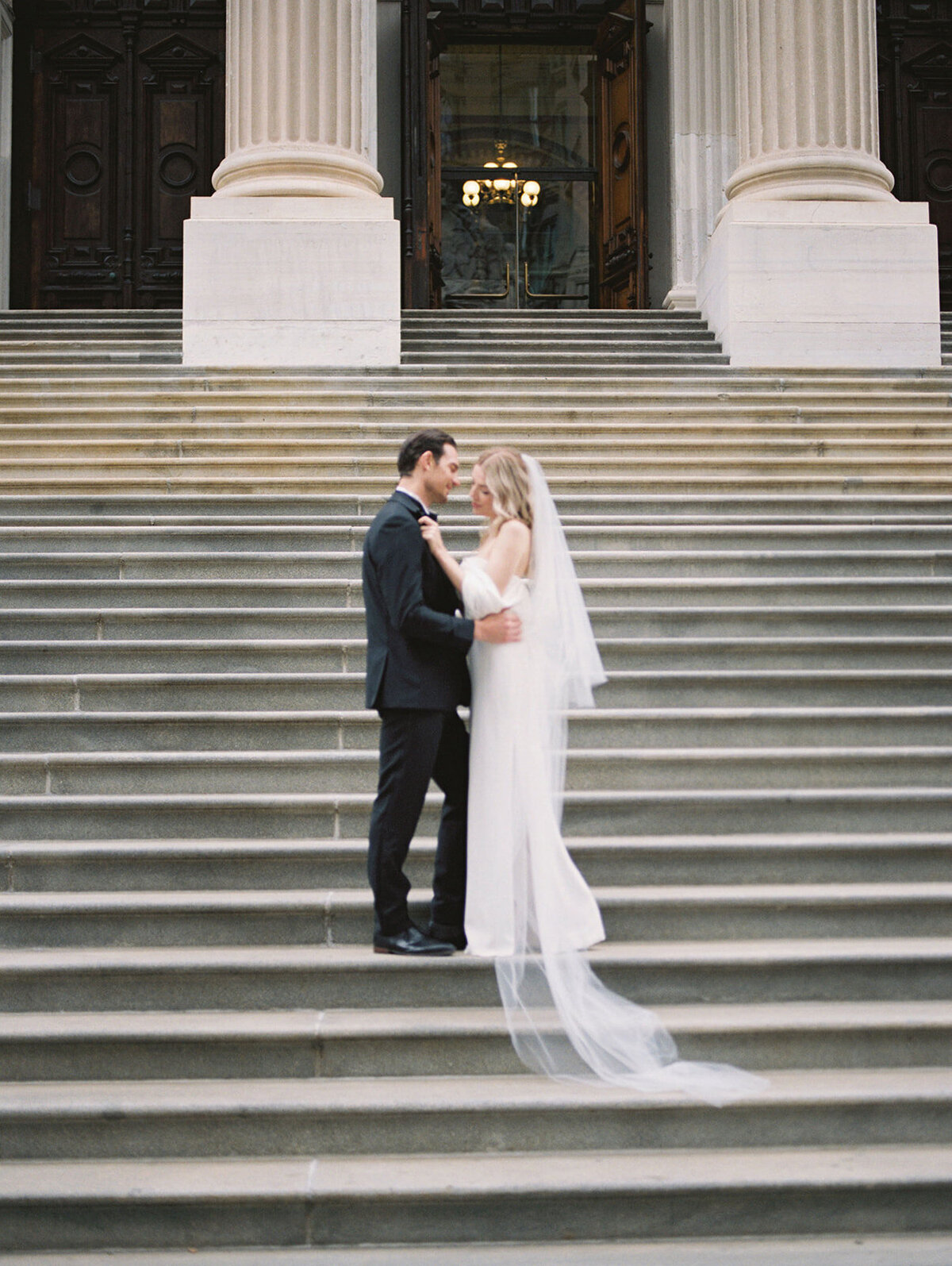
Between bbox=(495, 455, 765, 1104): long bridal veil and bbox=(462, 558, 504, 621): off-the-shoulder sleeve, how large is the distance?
161mm

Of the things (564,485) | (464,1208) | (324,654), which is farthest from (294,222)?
(464,1208)

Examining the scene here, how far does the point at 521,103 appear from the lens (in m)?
17.5

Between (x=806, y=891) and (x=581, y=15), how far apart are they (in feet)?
44.2

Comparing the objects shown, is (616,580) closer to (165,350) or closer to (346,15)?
(165,350)

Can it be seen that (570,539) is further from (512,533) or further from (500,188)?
(500,188)

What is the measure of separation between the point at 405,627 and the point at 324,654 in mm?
1953

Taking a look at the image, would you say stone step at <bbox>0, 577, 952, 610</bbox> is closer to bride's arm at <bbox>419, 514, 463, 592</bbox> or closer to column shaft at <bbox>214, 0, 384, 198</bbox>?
bride's arm at <bbox>419, 514, 463, 592</bbox>

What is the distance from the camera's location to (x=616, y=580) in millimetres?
6465

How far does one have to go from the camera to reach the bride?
3.86 metres

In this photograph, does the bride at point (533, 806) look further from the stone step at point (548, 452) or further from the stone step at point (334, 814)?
the stone step at point (548, 452)

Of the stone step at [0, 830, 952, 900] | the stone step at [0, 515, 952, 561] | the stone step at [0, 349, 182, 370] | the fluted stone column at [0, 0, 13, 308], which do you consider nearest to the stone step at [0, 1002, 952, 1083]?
the stone step at [0, 830, 952, 900]

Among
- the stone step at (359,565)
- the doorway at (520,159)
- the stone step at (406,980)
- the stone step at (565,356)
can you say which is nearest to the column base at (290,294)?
the stone step at (565,356)

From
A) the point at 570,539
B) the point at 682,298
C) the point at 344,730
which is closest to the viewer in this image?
the point at 344,730

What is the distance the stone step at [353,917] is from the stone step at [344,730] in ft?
3.42
